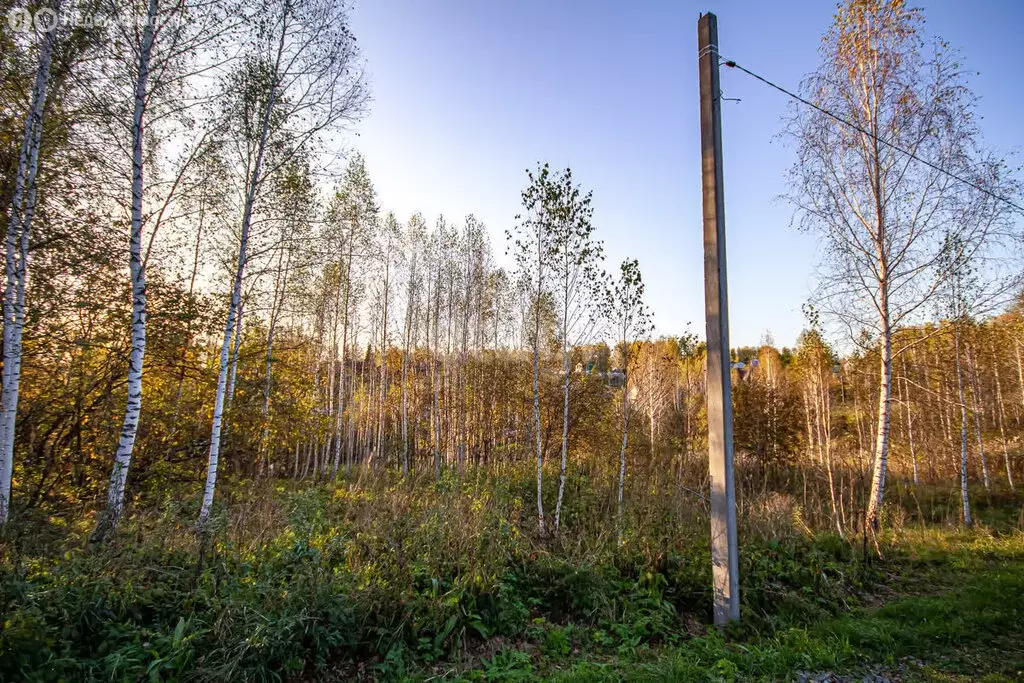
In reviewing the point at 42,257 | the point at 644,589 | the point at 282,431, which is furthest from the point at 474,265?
the point at 644,589

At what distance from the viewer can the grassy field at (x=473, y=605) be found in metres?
3.22

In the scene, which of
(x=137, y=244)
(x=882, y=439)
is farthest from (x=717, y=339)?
(x=137, y=244)

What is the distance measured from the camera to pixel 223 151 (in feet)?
27.1

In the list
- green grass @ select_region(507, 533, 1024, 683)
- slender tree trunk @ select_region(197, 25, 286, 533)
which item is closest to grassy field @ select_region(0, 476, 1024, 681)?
green grass @ select_region(507, 533, 1024, 683)

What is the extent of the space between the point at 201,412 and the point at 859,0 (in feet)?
51.9

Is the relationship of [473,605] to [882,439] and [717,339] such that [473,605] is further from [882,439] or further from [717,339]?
[882,439]

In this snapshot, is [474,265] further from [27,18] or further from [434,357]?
[27,18]

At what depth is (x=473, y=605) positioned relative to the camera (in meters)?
4.45

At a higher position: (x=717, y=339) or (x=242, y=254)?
(x=242, y=254)

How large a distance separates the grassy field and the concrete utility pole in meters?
0.64

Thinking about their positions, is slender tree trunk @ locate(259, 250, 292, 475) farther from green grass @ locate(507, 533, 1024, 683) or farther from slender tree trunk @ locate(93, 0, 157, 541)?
green grass @ locate(507, 533, 1024, 683)

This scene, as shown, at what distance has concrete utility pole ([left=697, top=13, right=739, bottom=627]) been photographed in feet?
14.5

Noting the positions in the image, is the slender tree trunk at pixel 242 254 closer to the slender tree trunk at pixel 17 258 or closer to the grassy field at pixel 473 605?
the grassy field at pixel 473 605

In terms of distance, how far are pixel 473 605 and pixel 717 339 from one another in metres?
3.85
